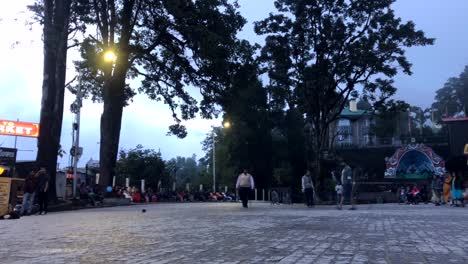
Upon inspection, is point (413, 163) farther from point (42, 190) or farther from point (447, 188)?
point (42, 190)

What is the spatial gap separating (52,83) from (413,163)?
43.2 metres

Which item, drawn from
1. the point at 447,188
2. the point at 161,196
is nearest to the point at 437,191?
the point at 447,188

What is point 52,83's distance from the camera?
20672 millimetres

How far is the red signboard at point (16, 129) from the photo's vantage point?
54.7 m

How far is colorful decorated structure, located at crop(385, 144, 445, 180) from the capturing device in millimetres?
52406

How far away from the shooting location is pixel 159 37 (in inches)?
1084

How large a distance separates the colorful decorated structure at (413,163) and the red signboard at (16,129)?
3955 centimetres

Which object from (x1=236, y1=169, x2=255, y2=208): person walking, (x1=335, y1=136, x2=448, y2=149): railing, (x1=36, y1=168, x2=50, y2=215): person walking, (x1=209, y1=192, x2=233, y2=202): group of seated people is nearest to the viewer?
(x1=36, y1=168, x2=50, y2=215): person walking

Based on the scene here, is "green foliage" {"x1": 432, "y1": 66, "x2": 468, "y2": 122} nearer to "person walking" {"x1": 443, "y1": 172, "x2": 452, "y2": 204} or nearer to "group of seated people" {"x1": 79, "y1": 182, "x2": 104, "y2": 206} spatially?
"person walking" {"x1": 443, "y1": 172, "x2": 452, "y2": 204}

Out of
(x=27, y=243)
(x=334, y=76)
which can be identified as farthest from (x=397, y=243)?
(x=334, y=76)

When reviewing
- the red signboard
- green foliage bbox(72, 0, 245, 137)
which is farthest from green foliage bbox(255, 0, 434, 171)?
the red signboard

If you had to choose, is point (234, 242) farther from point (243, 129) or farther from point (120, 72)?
point (243, 129)

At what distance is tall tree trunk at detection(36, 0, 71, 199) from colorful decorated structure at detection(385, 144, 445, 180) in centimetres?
4156

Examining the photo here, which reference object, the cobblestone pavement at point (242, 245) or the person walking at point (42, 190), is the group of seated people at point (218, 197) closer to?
the person walking at point (42, 190)
